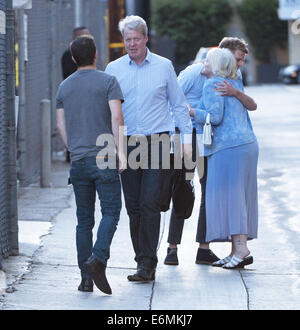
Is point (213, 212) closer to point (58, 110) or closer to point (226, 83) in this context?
point (226, 83)

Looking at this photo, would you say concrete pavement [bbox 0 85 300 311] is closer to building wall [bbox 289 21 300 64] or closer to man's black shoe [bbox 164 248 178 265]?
man's black shoe [bbox 164 248 178 265]

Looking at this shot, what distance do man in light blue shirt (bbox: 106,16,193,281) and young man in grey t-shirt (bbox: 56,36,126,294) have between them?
0.41 meters

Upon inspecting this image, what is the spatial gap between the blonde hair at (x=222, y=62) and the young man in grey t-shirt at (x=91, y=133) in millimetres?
1223

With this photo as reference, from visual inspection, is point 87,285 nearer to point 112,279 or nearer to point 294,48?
point 112,279

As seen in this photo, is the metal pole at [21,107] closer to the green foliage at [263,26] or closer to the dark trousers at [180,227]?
the dark trousers at [180,227]

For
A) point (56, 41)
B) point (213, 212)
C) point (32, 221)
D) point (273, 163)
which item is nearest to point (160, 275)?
point (213, 212)

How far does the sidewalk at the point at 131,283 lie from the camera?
639 cm

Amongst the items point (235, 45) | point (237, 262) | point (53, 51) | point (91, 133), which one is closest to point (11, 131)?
point (91, 133)

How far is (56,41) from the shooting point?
15203 mm

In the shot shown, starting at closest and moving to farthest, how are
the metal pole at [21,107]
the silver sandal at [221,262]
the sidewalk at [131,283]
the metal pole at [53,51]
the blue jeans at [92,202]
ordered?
the sidewalk at [131,283] < the blue jeans at [92,202] < the silver sandal at [221,262] < the metal pole at [21,107] < the metal pole at [53,51]

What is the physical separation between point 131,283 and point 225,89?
167 centimetres

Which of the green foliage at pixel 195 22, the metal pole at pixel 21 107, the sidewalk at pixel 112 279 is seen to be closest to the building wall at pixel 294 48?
the green foliage at pixel 195 22

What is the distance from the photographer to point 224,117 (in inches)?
296
